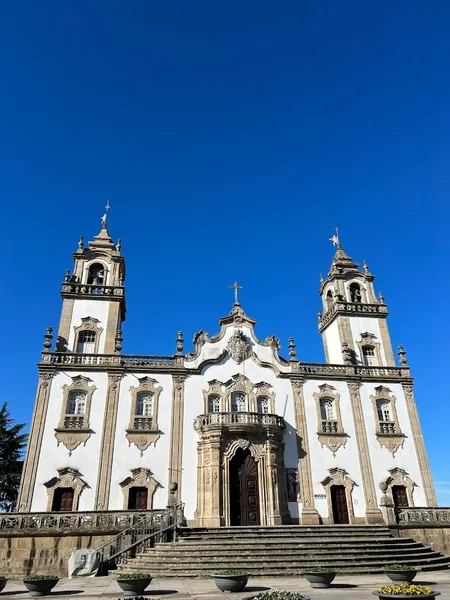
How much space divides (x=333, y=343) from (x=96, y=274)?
17.9 metres

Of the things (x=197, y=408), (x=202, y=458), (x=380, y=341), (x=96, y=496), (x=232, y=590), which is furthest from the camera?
(x=380, y=341)

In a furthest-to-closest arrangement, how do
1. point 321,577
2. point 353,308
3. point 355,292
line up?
point 355,292
point 353,308
point 321,577

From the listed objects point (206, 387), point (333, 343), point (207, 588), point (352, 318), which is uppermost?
point (352, 318)

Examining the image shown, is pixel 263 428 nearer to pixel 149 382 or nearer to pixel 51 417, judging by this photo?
pixel 149 382

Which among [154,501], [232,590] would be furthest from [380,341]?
[232,590]

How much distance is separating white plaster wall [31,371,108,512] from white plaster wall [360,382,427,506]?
16155mm

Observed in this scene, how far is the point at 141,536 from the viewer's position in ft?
59.4

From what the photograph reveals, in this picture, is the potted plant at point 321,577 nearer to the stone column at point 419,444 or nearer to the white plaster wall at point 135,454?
the white plaster wall at point 135,454

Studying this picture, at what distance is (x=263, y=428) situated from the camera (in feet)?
80.9

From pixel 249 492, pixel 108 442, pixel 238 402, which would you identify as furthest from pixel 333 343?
pixel 108 442

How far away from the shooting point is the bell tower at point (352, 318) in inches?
1219

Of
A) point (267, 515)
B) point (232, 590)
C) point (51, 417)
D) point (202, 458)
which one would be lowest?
point (232, 590)

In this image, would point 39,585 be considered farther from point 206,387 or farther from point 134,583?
point 206,387

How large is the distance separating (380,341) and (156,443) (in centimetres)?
1729
